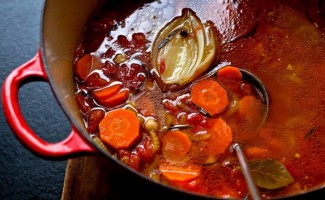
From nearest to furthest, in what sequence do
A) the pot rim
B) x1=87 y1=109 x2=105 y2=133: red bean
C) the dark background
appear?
the pot rim
x1=87 y1=109 x2=105 y2=133: red bean
the dark background

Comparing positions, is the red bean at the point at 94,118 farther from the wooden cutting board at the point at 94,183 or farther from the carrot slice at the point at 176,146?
the carrot slice at the point at 176,146

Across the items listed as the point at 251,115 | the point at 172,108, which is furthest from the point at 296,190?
the point at 172,108

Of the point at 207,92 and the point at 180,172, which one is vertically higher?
the point at 207,92

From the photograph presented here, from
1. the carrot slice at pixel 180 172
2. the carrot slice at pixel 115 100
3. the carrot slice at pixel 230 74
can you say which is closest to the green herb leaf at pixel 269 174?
the carrot slice at pixel 180 172

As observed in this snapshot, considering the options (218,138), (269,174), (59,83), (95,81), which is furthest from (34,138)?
(269,174)

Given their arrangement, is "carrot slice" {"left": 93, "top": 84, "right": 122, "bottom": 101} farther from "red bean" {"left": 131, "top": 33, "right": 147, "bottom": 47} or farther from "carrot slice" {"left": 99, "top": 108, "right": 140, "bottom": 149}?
"red bean" {"left": 131, "top": 33, "right": 147, "bottom": 47}

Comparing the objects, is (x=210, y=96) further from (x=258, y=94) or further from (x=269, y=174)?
(x=269, y=174)

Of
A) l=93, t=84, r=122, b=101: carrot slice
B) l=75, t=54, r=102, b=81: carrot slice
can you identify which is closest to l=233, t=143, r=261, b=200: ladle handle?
l=93, t=84, r=122, b=101: carrot slice
